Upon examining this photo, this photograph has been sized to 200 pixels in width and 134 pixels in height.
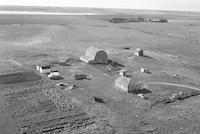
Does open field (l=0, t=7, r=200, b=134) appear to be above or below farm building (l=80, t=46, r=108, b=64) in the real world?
below

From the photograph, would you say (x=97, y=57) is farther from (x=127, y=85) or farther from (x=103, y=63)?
(x=127, y=85)

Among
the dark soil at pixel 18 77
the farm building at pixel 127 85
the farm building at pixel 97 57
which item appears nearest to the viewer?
the farm building at pixel 127 85

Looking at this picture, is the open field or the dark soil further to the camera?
the dark soil

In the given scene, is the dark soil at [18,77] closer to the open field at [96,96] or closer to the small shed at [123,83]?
the open field at [96,96]

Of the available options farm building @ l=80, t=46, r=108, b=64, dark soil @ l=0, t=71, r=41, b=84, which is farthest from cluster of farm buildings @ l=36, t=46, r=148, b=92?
dark soil @ l=0, t=71, r=41, b=84

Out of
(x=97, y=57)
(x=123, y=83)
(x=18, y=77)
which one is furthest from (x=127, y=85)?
(x=18, y=77)

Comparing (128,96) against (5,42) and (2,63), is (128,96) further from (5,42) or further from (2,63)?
(5,42)

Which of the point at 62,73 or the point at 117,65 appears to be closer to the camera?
the point at 62,73

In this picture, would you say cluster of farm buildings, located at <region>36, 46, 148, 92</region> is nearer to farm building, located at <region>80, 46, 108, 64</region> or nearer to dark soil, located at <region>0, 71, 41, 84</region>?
farm building, located at <region>80, 46, 108, 64</region>

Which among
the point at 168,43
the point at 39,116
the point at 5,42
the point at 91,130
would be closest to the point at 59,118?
the point at 39,116

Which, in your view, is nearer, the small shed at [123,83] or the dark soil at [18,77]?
the small shed at [123,83]

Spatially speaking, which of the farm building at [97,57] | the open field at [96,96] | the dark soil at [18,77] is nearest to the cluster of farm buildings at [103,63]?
the farm building at [97,57]
